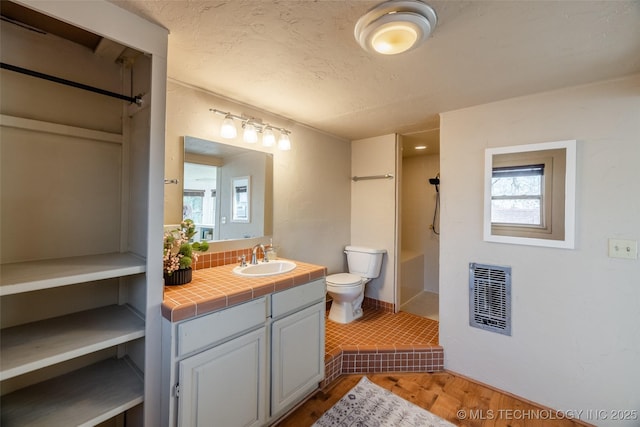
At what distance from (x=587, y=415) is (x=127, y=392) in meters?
2.62

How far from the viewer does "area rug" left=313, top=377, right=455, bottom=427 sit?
64.2 inches

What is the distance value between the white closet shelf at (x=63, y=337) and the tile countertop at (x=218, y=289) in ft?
0.62

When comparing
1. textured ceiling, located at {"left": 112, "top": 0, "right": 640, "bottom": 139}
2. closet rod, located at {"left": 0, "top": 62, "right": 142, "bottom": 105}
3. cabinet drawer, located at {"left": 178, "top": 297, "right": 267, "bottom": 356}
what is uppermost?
textured ceiling, located at {"left": 112, "top": 0, "right": 640, "bottom": 139}

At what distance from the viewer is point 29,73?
1.08m

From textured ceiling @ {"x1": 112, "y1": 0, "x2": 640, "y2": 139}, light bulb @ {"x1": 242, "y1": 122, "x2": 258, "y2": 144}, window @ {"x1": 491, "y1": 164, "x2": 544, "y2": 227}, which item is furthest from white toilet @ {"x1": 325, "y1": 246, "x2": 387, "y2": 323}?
textured ceiling @ {"x1": 112, "y1": 0, "x2": 640, "y2": 139}

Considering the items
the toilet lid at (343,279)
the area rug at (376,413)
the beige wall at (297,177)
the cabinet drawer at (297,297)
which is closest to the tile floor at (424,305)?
the toilet lid at (343,279)

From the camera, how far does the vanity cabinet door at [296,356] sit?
1.54m

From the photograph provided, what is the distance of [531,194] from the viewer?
71.5 inches

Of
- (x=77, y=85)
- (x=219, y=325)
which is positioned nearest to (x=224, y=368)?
(x=219, y=325)

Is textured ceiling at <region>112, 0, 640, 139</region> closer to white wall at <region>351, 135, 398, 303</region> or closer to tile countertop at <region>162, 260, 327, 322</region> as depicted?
white wall at <region>351, 135, 398, 303</region>

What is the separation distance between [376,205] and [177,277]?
2.15 meters

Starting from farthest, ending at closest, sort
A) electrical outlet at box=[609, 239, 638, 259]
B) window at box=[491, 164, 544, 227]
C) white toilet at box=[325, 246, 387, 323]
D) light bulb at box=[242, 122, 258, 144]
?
white toilet at box=[325, 246, 387, 323] → light bulb at box=[242, 122, 258, 144] → window at box=[491, 164, 544, 227] → electrical outlet at box=[609, 239, 638, 259]

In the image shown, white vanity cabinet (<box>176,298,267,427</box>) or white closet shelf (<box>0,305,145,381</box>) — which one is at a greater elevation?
white closet shelf (<box>0,305,145,381</box>)

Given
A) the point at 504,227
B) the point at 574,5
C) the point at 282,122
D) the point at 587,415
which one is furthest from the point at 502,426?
the point at 282,122
